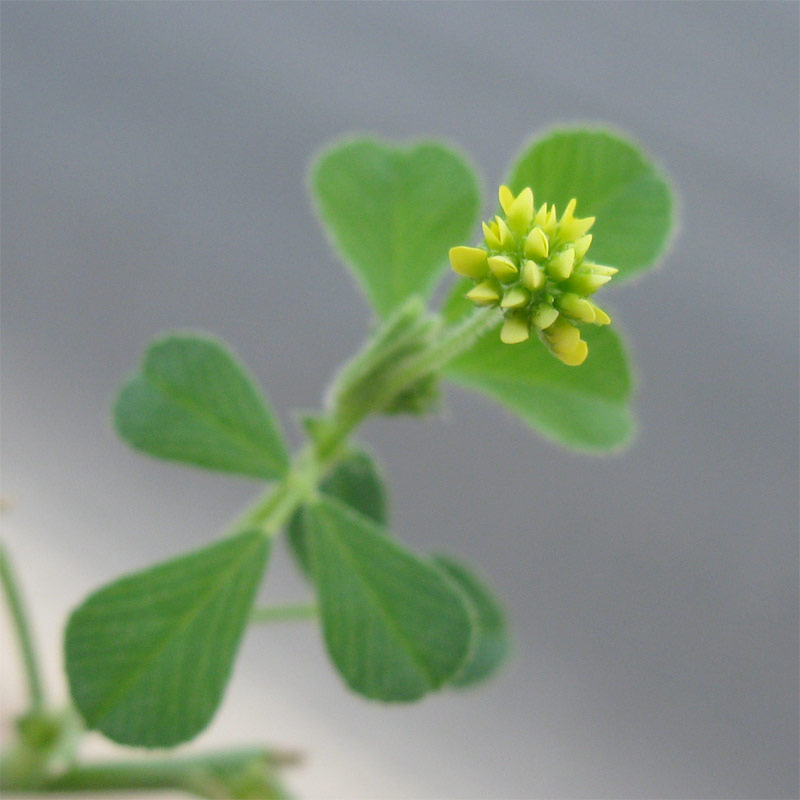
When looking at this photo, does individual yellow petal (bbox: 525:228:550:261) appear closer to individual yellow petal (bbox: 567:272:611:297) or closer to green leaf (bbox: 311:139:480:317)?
individual yellow petal (bbox: 567:272:611:297)

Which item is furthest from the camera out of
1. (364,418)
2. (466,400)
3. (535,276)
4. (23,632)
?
(466,400)

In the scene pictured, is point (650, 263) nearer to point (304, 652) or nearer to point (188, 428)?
point (188, 428)

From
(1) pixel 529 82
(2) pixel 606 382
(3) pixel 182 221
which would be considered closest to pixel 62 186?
(3) pixel 182 221

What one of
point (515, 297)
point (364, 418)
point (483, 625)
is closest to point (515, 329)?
point (515, 297)

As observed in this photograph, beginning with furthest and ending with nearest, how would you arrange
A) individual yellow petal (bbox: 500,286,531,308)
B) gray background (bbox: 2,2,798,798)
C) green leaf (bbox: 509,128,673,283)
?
gray background (bbox: 2,2,798,798) < green leaf (bbox: 509,128,673,283) < individual yellow petal (bbox: 500,286,531,308)

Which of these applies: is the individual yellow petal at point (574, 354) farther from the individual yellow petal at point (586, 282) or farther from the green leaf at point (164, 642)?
the green leaf at point (164, 642)

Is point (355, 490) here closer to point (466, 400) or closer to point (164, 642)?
point (164, 642)

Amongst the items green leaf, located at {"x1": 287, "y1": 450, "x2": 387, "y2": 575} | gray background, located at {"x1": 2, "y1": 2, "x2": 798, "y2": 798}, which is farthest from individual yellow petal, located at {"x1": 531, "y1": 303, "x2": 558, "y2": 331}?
gray background, located at {"x1": 2, "y1": 2, "x2": 798, "y2": 798}
